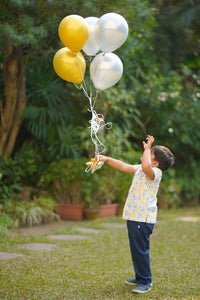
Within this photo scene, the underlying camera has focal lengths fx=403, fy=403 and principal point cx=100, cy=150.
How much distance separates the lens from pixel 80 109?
22.3ft

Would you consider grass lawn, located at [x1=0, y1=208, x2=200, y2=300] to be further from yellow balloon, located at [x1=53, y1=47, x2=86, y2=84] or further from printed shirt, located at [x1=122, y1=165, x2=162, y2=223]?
yellow balloon, located at [x1=53, y1=47, x2=86, y2=84]

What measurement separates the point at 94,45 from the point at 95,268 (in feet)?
6.44

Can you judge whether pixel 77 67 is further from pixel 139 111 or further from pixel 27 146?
pixel 139 111

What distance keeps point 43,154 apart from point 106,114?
1.28 m

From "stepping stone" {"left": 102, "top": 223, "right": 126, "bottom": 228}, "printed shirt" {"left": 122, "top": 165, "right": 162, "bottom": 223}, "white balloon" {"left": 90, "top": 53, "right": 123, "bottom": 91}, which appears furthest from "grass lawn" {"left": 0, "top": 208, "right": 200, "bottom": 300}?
"white balloon" {"left": 90, "top": 53, "right": 123, "bottom": 91}

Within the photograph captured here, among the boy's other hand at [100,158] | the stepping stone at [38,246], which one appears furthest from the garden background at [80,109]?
the boy's other hand at [100,158]

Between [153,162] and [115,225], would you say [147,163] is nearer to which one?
[153,162]

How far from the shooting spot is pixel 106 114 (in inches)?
273

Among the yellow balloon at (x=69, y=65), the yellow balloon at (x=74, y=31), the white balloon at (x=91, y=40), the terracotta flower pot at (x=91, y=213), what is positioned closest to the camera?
the yellow balloon at (x=74, y=31)

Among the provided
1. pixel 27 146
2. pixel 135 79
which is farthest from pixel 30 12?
pixel 135 79

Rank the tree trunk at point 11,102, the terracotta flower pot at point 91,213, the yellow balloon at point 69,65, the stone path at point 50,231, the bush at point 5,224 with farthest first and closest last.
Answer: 1. the terracotta flower pot at point 91,213
2. the tree trunk at point 11,102
3. the bush at point 5,224
4. the stone path at point 50,231
5. the yellow balloon at point 69,65

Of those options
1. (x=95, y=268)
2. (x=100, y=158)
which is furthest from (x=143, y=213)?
(x=95, y=268)

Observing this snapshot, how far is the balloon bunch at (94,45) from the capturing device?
3.15 meters

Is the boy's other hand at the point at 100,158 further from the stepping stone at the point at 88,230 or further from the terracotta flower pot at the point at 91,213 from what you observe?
the terracotta flower pot at the point at 91,213
